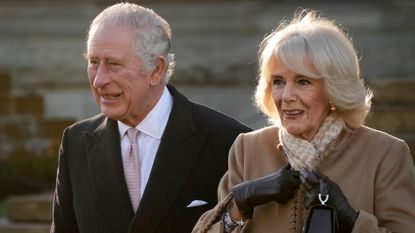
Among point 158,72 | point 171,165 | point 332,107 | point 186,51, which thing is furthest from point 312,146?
point 186,51

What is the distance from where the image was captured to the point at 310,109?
4.83 meters

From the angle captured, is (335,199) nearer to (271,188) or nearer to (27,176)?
(271,188)

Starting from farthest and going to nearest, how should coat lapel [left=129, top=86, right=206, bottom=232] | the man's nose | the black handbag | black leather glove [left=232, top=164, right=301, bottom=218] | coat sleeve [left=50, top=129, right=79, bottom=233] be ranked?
coat sleeve [left=50, top=129, right=79, bottom=233], coat lapel [left=129, top=86, right=206, bottom=232], the man's nose, black leather glove [left=232, top=164, right=301, bottom=218], the black handbag

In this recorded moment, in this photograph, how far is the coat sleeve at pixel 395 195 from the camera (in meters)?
4.70

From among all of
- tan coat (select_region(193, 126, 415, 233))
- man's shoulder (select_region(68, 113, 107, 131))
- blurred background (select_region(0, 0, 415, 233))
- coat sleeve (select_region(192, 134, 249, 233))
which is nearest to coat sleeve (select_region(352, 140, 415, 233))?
tan coat (select_region(193, 126, 415, 233))

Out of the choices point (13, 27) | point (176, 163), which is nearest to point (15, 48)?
point (13, 27)

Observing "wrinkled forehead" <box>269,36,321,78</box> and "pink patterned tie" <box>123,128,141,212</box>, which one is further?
"pink patterned tie" <box>123,128,141,212</box>

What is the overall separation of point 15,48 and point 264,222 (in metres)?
11.3

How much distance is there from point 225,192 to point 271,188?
35 cm

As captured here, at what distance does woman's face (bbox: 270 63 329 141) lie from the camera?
480 centimetres

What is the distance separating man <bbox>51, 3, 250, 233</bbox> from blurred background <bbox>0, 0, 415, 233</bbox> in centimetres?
722

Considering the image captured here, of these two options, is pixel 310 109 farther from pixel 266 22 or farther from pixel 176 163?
pixel 266 22

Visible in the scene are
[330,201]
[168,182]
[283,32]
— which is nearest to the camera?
[330,201]

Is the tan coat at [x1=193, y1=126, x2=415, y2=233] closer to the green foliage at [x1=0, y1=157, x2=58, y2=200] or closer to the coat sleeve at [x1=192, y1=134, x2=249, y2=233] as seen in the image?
the coat sleeve at [x1=192, y1=134, x2=249, y2=233]
